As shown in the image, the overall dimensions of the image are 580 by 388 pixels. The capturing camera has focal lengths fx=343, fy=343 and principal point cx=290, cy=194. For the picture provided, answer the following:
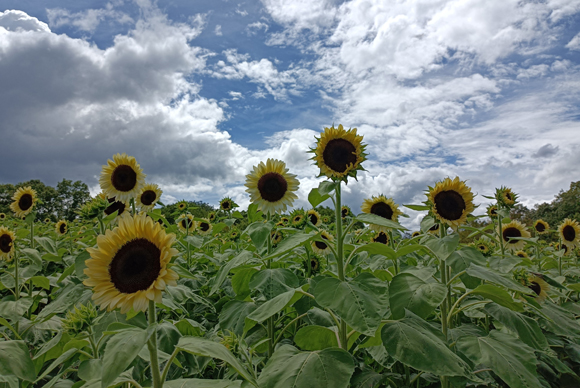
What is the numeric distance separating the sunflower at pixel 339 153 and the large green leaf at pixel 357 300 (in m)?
0.90

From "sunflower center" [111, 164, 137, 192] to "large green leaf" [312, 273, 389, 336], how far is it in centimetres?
337

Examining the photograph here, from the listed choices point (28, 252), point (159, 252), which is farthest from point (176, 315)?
point (159, 252)

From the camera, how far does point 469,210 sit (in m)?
3.07

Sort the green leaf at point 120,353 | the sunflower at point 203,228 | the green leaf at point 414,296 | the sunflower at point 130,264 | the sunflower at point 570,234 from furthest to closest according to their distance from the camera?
1. the sunflower at point 203,228
2. the sunflower at point 570,234
3. the green leaf at point 414,296
4. the sunflower at point 130,264
5. the green leaf at point 120,353

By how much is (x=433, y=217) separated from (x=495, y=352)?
1.18 m

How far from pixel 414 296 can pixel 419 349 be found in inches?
14.3

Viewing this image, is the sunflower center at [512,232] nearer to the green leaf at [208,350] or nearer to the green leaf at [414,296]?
the green leaf at [414,296]

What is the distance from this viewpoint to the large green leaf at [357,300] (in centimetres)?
171

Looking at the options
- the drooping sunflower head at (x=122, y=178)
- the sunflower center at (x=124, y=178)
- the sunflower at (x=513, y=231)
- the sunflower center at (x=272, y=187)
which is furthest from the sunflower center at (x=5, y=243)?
the sunflower at (x=513, y=231)

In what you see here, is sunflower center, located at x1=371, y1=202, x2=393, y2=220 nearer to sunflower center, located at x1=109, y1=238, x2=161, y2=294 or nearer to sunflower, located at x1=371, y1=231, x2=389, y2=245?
sunflower, located at x1=371, y1=231, x2=389, y2=245

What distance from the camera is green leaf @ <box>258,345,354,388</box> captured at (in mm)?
1646

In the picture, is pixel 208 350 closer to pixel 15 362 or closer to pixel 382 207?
pixel 15 362

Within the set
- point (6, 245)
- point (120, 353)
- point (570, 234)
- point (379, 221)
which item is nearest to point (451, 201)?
point (379, 221)

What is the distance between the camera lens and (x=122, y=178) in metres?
4.41
